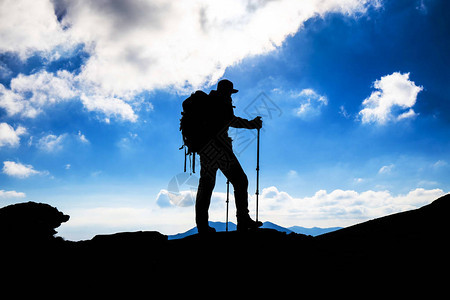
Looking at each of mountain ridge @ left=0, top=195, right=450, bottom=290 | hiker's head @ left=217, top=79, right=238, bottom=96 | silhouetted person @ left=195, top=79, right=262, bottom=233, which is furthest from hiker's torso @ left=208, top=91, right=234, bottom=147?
mountain ridge @ left=0, top=195, right=450, bottom=290

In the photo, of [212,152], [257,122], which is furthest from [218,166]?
[257,122]

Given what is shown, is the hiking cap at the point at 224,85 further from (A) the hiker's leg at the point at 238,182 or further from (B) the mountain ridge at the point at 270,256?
(B) the mountain ridge at the point at 270,256

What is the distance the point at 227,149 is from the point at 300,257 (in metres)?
2.95

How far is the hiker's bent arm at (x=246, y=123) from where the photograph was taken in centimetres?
745

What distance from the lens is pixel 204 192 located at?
6934 millimetres

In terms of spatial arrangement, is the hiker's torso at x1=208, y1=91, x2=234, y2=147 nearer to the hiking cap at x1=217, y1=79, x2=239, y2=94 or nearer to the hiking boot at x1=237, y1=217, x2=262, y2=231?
the hiking cap at x1=217, y1=79, x2=239, y2=94

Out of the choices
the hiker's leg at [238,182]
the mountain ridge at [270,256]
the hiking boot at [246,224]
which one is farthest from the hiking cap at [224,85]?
the mountain ridge at [270,256]

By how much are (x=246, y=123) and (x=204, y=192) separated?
2.23 metres

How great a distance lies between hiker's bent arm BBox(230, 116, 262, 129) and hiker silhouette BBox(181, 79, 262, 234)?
0.26 m

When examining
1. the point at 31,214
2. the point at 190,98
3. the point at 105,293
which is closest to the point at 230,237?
the point at 105,293

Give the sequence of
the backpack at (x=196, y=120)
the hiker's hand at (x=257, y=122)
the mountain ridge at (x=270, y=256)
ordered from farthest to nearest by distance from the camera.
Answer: the hiker's hand at (x=257, y=122) < the backpack at (x=196, y=120) < the mountain ridge at (x=270, y=256)

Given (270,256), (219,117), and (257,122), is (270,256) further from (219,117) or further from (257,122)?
(257,122)

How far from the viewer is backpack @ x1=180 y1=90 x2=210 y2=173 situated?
691 cm

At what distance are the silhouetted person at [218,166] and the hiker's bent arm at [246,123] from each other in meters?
0.22
